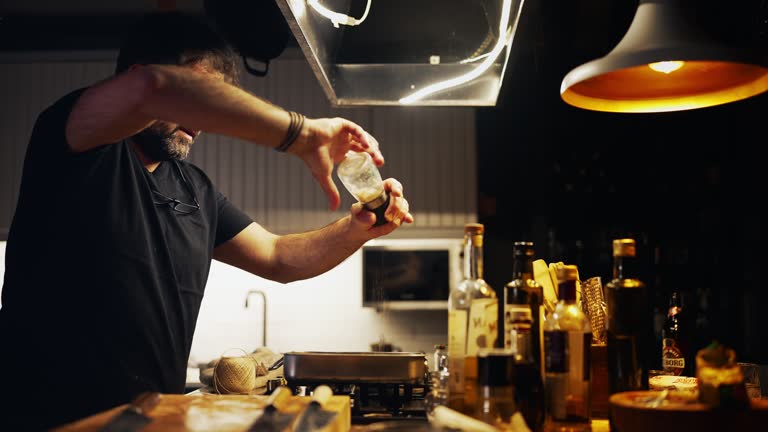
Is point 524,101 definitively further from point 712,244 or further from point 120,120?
point 120,120

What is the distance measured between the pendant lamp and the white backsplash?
2385mm

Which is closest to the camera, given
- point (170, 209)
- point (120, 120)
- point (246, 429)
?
point (246, 429)

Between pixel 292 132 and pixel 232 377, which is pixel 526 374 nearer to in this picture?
pixel 292 132

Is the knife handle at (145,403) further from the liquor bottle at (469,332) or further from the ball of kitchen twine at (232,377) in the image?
the ball of kitchen twine at (232,377)

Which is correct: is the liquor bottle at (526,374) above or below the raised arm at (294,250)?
below

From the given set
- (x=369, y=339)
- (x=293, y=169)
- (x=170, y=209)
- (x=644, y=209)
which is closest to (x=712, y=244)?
(x=644, y=209)

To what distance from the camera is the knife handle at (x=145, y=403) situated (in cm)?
97

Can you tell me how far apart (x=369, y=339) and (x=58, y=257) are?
2.47m

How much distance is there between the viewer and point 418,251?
140 inches

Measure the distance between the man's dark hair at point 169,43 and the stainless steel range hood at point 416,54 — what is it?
0.29 metres

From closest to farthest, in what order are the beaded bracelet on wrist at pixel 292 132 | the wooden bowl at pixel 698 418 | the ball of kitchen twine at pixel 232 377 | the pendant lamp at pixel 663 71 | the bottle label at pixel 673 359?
the wooden bowl at pixel 698 418 < the beaded bracelet on wrist at pixel 292 132 < the pendant lamp at pixel 663 71 < the bottle label at pixel 673 359 < the ball of kitchen twine at pixel 232 377

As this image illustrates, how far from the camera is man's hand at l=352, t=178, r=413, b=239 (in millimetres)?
1419

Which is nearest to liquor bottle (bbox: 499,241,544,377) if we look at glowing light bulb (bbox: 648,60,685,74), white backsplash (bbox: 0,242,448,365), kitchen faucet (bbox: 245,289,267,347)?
glowing light bulb (bbox: 648,60,685,74)

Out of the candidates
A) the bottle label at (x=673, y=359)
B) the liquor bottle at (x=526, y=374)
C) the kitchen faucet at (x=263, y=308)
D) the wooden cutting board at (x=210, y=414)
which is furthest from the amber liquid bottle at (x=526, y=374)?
the kitchen faucet at (x=263, y=308)
